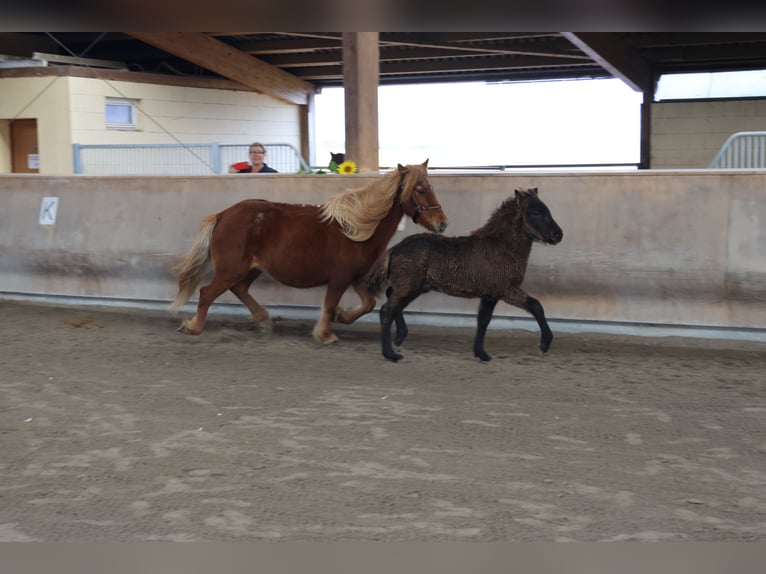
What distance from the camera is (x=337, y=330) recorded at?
892 centimetres

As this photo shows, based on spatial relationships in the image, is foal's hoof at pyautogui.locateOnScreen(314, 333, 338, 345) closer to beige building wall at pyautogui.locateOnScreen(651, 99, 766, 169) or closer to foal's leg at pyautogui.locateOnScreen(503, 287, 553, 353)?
foal's leg at pyautogui.locateOnScreen(503, 287, 553, 353)

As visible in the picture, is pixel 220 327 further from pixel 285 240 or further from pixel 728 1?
pixel 728 1

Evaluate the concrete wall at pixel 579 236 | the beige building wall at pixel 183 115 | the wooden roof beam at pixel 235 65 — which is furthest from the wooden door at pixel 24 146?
the concrete wall at pixel 579 236

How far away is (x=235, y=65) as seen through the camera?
72.6 feet

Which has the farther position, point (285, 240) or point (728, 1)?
point (285, 240)

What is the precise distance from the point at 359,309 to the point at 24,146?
13768 millimetres

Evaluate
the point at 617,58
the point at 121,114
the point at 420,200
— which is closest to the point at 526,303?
the point at 420,200

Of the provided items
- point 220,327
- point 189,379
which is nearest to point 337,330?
point 220,327

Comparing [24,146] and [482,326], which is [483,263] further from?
[24,146]

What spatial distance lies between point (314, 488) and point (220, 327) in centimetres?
495

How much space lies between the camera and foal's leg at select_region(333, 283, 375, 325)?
8.23 m

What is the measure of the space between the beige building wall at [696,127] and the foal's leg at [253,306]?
14.0m

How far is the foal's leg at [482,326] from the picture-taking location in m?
7.38

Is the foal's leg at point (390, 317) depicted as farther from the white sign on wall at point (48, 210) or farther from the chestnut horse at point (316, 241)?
the white sign on wall at point (48, 210)
